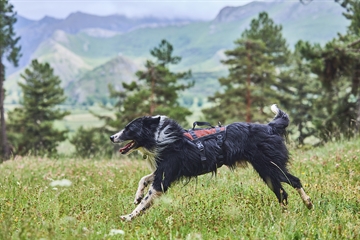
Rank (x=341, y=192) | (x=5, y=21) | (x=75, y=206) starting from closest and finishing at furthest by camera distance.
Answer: (x=75, y=206), (x=341, y=192), (x=5, y=21)

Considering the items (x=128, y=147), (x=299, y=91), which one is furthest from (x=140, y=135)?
(x=299, y=91)

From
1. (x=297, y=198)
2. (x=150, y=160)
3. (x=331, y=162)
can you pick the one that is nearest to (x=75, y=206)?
(x=150, y=160)

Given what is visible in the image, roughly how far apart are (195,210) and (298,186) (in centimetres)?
146

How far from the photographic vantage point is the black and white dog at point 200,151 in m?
5.29

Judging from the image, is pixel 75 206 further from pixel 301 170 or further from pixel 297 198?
pixel 301 170

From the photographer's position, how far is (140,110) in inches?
1646

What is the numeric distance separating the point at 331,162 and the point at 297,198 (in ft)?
8.44

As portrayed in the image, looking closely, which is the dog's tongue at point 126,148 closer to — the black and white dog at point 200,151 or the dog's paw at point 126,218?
the black and white dog at point 200,151

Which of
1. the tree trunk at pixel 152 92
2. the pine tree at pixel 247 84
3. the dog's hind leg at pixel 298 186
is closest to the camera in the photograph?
the dog's hind leg at pixel 298 186

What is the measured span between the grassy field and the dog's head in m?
0.75

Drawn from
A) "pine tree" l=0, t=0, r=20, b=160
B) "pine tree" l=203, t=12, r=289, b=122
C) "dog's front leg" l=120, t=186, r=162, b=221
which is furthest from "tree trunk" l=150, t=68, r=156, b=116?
"dog's front leg" l=120, t=186, r=162, b=221

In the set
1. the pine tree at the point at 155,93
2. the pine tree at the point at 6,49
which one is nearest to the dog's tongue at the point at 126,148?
the pine tree at the point at 6,49

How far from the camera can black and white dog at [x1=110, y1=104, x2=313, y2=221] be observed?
5.29 m

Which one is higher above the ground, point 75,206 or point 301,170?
point 75,206
